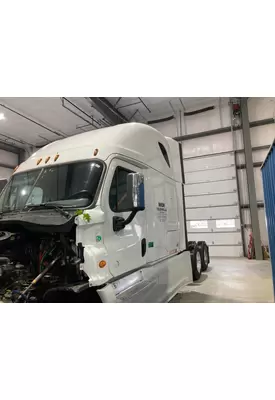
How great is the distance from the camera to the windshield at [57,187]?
272 cm

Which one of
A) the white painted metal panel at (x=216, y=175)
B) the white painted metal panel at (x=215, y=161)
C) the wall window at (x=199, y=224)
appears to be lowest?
the wall window at (x=199, y=224)

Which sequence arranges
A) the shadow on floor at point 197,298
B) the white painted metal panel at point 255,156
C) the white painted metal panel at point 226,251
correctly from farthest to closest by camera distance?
1. the white painted metal panel at point 255,156
2. the white painted metal panel at point 226,251
3. the shadow on floor at point 197,298

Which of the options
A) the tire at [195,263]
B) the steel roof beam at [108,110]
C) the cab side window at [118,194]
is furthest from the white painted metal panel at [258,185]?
the cab side window at [118,194]

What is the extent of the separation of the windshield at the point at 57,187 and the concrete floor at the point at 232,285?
9.39 feet

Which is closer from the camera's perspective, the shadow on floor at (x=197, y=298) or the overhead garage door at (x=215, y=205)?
the shadow on floor at (x=197, y=298)

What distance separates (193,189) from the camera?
28.7 feet

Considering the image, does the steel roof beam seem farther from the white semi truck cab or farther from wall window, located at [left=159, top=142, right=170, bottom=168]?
the white semi truck cab

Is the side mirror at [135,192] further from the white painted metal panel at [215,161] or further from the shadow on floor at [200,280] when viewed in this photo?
the white painted metal panel at [215,161]

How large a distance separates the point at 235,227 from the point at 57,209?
24.2 ft

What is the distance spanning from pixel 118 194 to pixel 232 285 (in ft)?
12.6

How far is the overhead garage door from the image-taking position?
27.3ft

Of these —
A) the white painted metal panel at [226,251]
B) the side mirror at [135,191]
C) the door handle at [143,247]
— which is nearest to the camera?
the side mirror at [135,191]

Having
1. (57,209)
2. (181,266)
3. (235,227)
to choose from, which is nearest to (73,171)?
(57,209)
